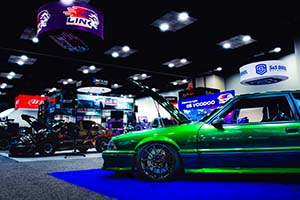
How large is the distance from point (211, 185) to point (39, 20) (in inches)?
193

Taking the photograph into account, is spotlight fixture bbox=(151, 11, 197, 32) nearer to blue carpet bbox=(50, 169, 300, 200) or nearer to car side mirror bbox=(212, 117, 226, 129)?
car side mirror bbox=(212, 117, 226, 129)

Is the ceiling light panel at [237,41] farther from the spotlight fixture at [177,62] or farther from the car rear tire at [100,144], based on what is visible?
the car rear tire at [100,144]

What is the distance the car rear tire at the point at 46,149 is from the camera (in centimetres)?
924

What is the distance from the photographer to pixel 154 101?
4770 mm

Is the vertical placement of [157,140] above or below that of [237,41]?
below

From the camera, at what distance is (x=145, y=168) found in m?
3.53

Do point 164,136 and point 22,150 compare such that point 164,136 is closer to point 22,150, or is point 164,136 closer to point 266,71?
point 266,71

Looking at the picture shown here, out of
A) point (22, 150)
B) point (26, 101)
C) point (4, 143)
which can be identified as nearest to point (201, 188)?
point (22, 150)

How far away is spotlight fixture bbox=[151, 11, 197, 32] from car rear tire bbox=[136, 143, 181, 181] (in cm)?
570

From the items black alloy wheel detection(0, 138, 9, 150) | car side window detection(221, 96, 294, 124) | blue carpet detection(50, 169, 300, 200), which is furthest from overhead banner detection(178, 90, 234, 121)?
black alloy wheel detection(0, 138, 9, 150)

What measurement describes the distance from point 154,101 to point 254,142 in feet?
6.84

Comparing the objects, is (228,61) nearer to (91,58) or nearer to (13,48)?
(91,58)

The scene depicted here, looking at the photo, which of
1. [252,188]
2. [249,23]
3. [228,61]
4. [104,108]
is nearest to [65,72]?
[104,108]

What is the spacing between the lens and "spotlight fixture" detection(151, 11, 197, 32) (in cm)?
819
